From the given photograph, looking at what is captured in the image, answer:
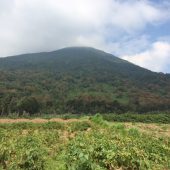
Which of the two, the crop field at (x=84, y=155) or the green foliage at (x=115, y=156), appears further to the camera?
the green foliage at (x=115, y=156)

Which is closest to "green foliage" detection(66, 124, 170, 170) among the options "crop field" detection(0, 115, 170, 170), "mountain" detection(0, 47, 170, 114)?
"crop field" detection(0, 115, 170, 170)

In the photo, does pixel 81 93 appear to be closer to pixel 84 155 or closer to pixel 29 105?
pixel 29 105

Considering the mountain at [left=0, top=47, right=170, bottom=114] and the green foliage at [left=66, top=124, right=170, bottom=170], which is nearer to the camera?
the green foliage at [left=66, top=124, right=170, bottom=170]

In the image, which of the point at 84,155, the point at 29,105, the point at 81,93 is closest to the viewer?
the point at 84,155

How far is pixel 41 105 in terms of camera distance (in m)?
90.9

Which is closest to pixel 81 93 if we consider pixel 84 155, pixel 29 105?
pixel 29 105

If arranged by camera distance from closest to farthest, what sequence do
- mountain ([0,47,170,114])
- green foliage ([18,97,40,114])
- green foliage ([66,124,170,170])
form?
green foliage ([66,124,170,170]) → green foliage ([18,97,40,114]) → mountain ([0,47,170,114])

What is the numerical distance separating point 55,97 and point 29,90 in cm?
714

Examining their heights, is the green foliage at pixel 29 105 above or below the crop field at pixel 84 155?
below

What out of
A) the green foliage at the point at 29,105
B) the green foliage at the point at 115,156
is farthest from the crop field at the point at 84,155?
the green foliage at the point at 29,105

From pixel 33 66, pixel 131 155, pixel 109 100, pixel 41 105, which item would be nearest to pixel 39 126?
pixel 131 155

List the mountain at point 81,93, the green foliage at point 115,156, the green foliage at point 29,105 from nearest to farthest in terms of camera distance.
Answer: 1. the green foliage at point 115,156
2. the green foliage at point 29,105
3. the mountain at point 81,93

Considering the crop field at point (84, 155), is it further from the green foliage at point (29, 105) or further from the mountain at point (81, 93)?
the mountain at point (81, 93)

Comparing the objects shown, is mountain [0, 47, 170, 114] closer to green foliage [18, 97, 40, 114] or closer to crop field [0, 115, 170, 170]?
green foliage [18, 97, 40, 114]
